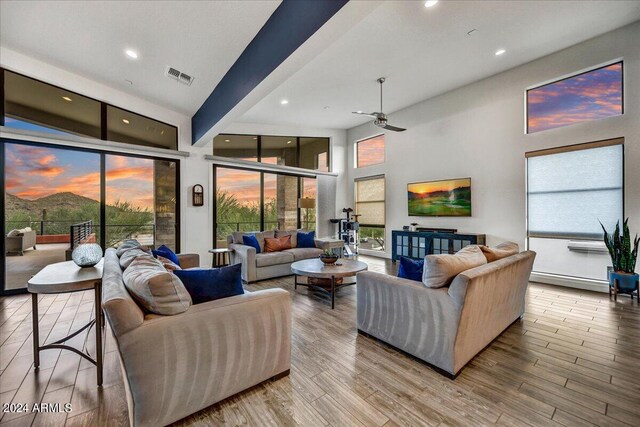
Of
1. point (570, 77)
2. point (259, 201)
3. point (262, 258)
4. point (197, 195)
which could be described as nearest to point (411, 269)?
point (262, 258)

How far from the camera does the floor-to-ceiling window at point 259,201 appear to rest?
6.29 metres

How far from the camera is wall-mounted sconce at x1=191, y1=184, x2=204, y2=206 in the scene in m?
5.70

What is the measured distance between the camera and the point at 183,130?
560 cm

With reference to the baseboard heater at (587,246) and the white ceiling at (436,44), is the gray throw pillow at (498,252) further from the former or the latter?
the white ceiling at (436,44)

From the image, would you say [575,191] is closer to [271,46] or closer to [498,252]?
[498,252]

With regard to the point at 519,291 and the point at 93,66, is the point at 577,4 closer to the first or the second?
the point at 519,291

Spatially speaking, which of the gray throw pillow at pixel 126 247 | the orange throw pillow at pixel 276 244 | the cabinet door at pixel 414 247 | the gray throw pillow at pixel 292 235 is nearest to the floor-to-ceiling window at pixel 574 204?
the cabinet door at pixel 414 247

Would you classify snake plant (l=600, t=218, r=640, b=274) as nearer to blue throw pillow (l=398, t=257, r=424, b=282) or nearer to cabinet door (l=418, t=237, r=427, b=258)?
cabinet door (l=418, t=237, r=427, b=258)

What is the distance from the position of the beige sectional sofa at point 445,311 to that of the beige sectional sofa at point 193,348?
0.94 meters

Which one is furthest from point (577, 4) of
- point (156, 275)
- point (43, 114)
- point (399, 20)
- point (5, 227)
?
point (5, 227)

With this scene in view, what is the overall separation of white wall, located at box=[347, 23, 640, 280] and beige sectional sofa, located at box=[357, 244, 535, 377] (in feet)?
9.15

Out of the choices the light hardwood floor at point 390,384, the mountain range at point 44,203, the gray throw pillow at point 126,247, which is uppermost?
the mountain range at point 44,203

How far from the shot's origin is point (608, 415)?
165 cm

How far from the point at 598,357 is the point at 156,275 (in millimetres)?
3598
